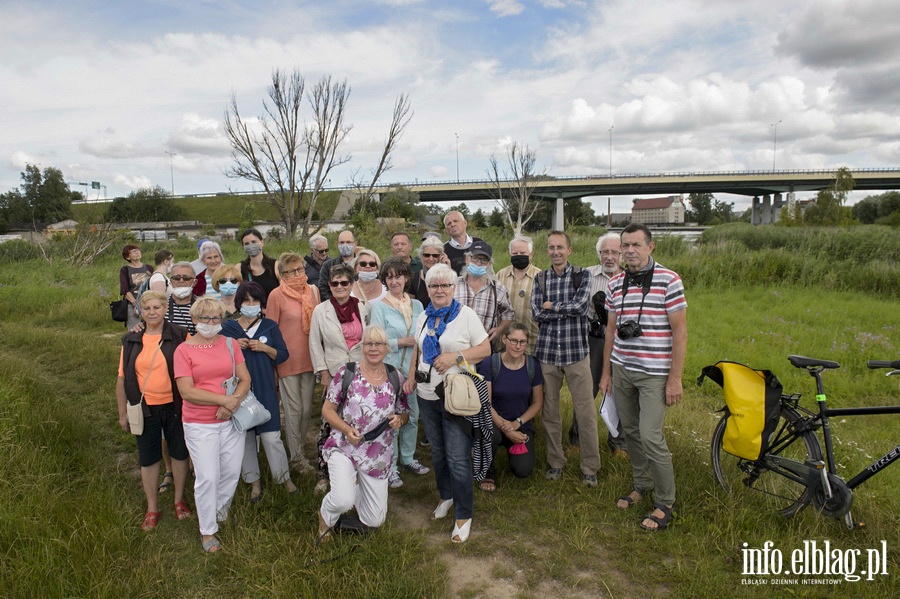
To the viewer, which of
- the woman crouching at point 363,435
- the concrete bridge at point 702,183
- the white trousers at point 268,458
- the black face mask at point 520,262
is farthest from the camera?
the concrete bridge at point 702,183

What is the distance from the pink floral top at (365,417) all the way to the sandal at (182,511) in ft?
4.18

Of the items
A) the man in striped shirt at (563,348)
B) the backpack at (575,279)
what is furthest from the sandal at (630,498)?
the backpack at (575,279)

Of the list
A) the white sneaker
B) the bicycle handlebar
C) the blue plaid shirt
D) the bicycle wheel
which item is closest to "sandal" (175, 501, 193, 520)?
the white sneaker

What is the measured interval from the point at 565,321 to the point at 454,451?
141cm

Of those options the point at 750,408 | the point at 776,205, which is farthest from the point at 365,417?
the point at 776,205

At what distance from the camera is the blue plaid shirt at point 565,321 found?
4.00m

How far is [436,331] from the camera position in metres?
3.50

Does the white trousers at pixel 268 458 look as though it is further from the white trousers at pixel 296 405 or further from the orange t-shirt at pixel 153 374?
the orange t-shirt at pixel 153 374

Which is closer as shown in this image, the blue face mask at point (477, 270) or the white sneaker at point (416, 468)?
the blue face mask at point (477, 270)

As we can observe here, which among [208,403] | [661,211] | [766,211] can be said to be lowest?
[208,403]

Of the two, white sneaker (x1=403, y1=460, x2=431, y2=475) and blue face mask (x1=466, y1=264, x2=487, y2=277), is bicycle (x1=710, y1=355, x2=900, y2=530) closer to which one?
blue face mask (x1=466, y1=264, x2=487, y2=277)

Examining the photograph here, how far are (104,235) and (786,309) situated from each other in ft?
82.6

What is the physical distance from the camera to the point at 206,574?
10.3 ft

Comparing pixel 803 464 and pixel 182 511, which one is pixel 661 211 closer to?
pixel 803 464
